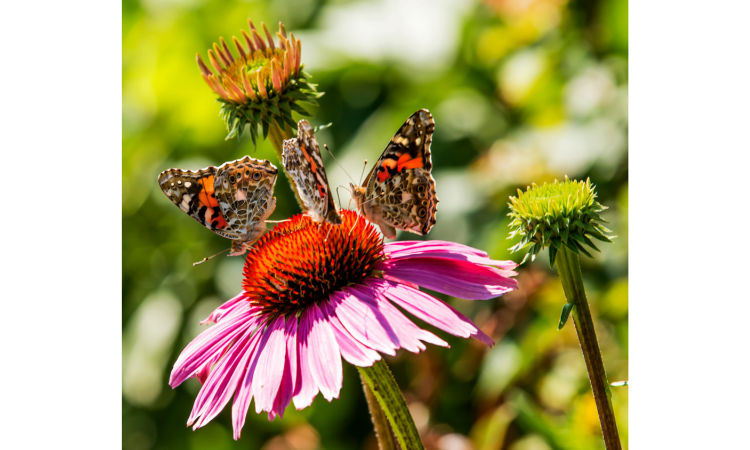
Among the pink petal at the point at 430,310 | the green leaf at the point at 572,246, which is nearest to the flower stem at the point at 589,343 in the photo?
the green leaf at the point at 572,246

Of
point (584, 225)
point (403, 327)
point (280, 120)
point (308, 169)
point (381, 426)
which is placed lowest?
point (381, 426)

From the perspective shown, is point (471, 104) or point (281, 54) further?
point (471, 104)

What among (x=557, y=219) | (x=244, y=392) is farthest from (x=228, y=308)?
(x=557, y=219)

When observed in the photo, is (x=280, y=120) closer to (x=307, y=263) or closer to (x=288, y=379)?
(x=307, y=263)

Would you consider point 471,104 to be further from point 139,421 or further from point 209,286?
point 139,421

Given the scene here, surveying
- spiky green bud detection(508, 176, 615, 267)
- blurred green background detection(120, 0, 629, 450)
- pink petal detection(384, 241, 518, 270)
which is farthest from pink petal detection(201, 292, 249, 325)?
blurred green background detection(120, 0, 629, 450)

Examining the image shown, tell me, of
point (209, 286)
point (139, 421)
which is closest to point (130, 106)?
point (209, 286)

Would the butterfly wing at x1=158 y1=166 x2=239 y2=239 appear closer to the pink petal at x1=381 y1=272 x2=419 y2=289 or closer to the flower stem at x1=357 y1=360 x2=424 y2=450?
the pink petal at x1=381 y1=272 x2=419 y2=289
